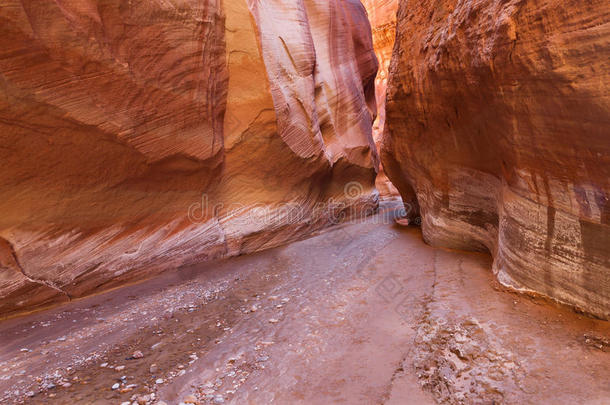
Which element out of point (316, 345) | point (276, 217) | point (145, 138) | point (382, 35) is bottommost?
point (316, 345)

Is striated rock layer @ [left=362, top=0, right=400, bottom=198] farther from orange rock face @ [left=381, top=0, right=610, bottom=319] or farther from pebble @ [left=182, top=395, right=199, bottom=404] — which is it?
pebble @ [left=182, top=395, right=199, bottom=404]

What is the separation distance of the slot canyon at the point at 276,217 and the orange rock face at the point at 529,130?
0.02m

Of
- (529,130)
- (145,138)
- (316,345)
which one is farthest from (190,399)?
(145,138)

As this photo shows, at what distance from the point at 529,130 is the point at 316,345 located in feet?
8.30

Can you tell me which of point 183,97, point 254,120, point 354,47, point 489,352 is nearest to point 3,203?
point 183,97

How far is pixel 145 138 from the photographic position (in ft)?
15.1

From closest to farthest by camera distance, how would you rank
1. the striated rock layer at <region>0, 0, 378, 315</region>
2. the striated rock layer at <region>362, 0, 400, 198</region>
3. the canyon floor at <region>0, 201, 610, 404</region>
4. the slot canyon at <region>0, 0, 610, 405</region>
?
the canyon floor at <region>0, 201, 610, 404</region> < the slot canyon at <region>0, 0, 610, 405</region> < the striated rock layer at <region>0, 0, 378, 315</region> < the striated rock layer at <region>362, 0, 400, 198</region>

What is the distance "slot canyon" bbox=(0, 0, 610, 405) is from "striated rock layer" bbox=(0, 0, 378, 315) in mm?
25

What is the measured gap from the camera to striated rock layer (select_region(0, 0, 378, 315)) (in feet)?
→ 12.0

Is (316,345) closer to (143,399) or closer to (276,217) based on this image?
(143,399)

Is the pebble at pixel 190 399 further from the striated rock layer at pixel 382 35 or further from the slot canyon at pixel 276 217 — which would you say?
the striated rock layer at pixel 382 35

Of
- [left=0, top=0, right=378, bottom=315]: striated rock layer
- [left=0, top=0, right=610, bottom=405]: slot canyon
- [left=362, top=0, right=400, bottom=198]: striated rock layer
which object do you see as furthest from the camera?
[left=362, top=0, right=400, bottom=198]: striated rock layer

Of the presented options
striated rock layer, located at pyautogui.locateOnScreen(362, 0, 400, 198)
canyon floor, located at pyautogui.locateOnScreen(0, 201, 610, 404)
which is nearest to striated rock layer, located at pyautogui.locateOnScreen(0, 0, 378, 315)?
canyon floor, located at pyautogui.locateOnScreen(0, 201, 610, 404)

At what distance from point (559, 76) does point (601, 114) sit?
401 millimetres
